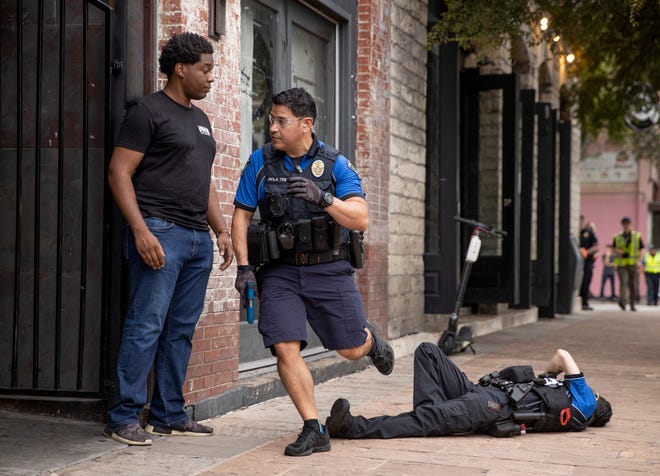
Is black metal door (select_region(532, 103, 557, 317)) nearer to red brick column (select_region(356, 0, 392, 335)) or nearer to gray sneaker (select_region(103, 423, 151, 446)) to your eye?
red brick column (select_region(356, 0, 392, 335))

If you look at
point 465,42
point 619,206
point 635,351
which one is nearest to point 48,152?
point 465,42

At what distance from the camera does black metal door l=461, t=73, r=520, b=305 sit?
13180 millimetres

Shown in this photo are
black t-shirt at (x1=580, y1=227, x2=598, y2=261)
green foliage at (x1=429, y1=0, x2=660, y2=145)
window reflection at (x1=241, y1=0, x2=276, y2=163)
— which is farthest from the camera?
black t-shirt at (x1=580, y1=227, x2=598, y2=261)

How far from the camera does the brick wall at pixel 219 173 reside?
643cm

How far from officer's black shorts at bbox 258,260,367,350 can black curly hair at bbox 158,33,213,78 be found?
1227 millimetres

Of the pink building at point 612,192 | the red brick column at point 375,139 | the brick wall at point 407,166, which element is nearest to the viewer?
the red brick column at point 375,139

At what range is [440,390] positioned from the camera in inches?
241

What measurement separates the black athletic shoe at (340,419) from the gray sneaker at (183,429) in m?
0.74

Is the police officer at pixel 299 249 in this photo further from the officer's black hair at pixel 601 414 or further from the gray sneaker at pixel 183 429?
the officer's black hair at pixel 601 414

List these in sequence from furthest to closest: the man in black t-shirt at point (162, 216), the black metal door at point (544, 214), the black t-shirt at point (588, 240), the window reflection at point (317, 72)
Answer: the black t-shirt at point (588, 240)
the black metal door at point (544, 214)
the window reflection at point (317, 72)
the man in black t-shirt at point (162, 216)

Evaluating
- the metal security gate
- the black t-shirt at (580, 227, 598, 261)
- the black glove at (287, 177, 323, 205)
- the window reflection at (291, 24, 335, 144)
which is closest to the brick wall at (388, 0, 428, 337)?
the window reflection at (291, 24, 335, 144)

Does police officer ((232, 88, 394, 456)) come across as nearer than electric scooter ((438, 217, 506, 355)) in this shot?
Yes

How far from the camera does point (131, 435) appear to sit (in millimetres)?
5645

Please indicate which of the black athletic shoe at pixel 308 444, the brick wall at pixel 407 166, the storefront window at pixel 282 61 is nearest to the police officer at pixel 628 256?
the brick wall at pixel 407 166
